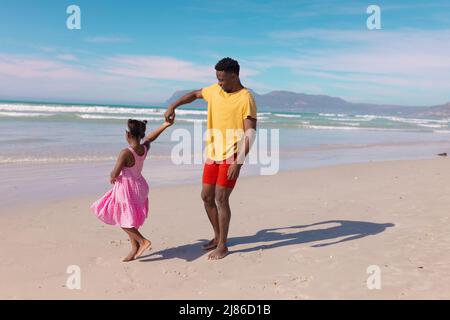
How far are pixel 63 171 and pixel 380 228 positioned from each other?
21.2ft

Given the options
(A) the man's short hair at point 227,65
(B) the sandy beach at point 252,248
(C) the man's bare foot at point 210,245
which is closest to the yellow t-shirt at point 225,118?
(A) the man's short hair at point 227,65

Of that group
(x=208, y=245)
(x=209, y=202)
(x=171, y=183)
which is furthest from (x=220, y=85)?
(x=171, y=183)

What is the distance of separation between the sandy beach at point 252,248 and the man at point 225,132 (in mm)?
591

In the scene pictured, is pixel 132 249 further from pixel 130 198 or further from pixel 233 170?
pixel 233 170

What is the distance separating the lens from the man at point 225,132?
4.06m

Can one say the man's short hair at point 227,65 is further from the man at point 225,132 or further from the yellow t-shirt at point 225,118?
the yellow t-shirt at point 225,118

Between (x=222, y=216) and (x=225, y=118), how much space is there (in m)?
0.97

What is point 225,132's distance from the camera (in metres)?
4.15

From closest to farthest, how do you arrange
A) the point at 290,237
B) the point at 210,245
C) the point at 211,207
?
the point at 211,207 < the point at 210,245 < the point at 290,237

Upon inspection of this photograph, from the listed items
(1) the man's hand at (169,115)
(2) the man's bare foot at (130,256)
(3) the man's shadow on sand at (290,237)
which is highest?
(1) the man's hand at (169,115)

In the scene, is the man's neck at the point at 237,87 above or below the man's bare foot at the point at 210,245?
above

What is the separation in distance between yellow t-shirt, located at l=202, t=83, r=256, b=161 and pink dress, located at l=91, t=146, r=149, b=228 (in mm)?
721

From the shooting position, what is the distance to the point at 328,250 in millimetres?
4488

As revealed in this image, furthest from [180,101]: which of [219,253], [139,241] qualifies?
[219,253]
